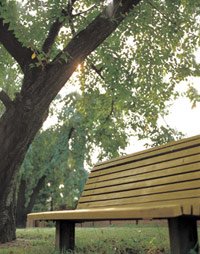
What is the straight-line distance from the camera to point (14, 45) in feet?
22.3

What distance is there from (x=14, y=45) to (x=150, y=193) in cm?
407

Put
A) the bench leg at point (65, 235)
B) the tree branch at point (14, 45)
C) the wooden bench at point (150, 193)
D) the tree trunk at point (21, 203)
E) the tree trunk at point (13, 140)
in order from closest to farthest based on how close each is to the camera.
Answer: the wooden bench at point (150, 193) → the bench leg at point (65, 235) → the tree trunk at point (13, 140) → the tree branch at point (14, 45) → the tree trunk at point (21, 203)

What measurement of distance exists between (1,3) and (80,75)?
17.6ft

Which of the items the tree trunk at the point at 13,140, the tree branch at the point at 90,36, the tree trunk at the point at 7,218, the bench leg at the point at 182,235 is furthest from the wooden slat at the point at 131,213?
the tree branch at the point at 90,36

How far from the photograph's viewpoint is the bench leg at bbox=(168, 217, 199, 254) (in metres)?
3.06

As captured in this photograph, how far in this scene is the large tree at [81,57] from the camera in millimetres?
6418

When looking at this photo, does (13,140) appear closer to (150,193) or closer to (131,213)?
(150,193)

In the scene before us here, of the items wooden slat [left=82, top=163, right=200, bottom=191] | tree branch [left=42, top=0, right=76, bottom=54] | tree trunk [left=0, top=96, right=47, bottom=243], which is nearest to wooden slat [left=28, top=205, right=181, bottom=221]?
wooden slat [left=82, top=163, right=200, bottom=191]

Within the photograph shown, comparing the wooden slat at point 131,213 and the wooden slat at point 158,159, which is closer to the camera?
the wooden slat at point 131,213

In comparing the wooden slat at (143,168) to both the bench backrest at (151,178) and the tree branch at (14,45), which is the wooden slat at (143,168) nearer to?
the bench backrest at (151,178)

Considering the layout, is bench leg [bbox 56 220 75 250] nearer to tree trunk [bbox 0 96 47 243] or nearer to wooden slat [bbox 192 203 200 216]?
tree trunk [bbox 0 96 47 243]

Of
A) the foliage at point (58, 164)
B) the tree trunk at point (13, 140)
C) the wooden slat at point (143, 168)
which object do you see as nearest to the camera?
the wooden slat at point (143, 168)

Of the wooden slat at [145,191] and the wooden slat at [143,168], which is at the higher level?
the wooden slat at [143,168]

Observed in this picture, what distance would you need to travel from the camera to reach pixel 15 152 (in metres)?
6.50
